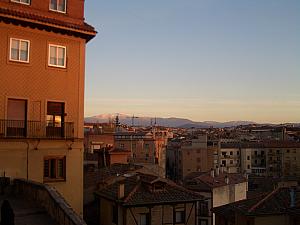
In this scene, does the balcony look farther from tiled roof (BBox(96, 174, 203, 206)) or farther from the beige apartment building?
tiled roof (BBox(96, 174, 203, 206))

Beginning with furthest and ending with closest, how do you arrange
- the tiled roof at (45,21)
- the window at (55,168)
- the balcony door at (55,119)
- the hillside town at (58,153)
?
the balcony door at (55,119) < the window at (55,168) < the tiled roof at (45,21) < the hillside town at (58,153)

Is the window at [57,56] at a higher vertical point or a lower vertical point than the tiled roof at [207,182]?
higher

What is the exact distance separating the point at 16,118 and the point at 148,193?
1232cm

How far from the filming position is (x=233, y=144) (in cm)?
11694

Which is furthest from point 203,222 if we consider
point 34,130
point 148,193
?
point 34,130

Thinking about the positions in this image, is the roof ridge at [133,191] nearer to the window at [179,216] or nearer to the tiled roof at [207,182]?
the window at [179,216]

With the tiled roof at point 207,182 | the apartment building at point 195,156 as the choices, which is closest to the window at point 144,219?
the tiled roof at point 207,182

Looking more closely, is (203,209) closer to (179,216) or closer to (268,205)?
(268,205)

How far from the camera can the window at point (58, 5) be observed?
21016mm

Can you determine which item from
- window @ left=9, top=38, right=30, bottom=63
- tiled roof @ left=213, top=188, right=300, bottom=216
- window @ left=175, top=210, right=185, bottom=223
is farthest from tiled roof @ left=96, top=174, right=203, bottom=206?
window @ left=9, top=38, right=30, bottom=63

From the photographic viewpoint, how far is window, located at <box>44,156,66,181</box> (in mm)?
20312

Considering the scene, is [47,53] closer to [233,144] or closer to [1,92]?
[1,92]

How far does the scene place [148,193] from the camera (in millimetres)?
29438

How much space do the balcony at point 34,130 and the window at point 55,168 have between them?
1056 mm
